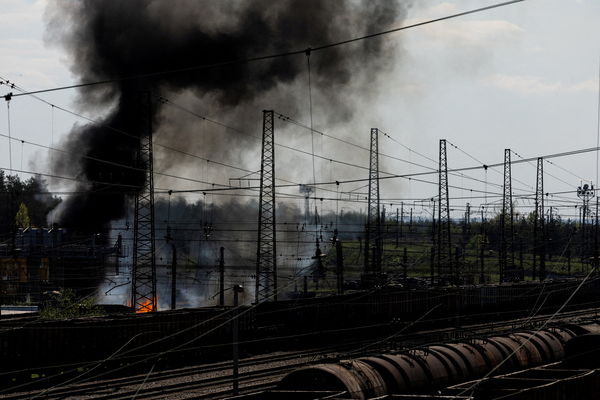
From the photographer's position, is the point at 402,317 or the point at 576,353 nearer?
the point at 576,353

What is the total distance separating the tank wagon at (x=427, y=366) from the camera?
16656 millimetres

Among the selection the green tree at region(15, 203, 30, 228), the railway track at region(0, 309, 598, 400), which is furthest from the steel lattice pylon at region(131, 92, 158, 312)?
the green tree at region(15, 203, 30, 228)

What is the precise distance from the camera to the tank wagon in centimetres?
1666

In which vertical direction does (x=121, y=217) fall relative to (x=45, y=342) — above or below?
above

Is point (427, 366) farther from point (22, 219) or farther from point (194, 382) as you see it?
point (22, 219)

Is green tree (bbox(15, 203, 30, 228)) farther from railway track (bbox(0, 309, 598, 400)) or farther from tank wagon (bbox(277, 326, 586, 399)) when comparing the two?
tank wagon (bbox(277, 326, 586, 399))

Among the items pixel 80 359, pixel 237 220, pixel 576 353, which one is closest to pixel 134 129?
pixel 237 220

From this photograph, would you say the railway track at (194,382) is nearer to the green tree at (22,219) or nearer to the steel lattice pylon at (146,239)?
the steel lattice pylon at (146,239)

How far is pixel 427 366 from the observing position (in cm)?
1862

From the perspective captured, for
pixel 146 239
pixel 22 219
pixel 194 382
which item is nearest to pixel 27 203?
pixel 22 219

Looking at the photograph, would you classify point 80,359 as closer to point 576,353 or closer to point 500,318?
point 576,353

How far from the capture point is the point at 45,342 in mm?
28688

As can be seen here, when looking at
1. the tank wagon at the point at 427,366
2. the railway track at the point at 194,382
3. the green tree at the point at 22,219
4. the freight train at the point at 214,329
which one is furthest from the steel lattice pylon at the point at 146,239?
the green tree at the point at 22,219

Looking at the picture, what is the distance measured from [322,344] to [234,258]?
61.1 m
